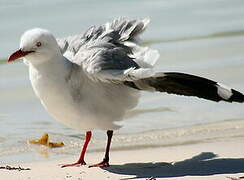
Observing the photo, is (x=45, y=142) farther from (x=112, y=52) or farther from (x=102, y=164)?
(x=112, y=52)

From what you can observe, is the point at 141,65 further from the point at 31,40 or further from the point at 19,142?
the point at 19,142

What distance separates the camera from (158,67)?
35.7 ft

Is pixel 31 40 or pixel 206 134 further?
pixel 206 134

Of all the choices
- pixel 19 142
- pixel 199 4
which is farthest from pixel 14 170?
pixel 199 4

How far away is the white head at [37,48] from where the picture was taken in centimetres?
716

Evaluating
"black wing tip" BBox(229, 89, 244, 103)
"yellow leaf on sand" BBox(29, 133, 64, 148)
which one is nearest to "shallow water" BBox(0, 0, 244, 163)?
"yellow leaf on sand" BBox(29, 133, 64, 148)

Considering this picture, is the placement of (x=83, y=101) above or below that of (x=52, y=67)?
below

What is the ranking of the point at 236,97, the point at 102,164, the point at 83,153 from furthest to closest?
the point at 83,153
the point at 102,164
the point at 236,97

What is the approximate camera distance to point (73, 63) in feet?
24.1

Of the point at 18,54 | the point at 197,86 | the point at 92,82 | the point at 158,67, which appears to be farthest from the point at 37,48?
the point at 158,67

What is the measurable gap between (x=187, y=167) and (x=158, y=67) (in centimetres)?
383

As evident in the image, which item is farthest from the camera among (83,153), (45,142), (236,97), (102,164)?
(45,142)

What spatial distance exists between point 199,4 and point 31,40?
8441mm

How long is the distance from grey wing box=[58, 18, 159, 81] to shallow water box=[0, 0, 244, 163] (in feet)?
3.13
